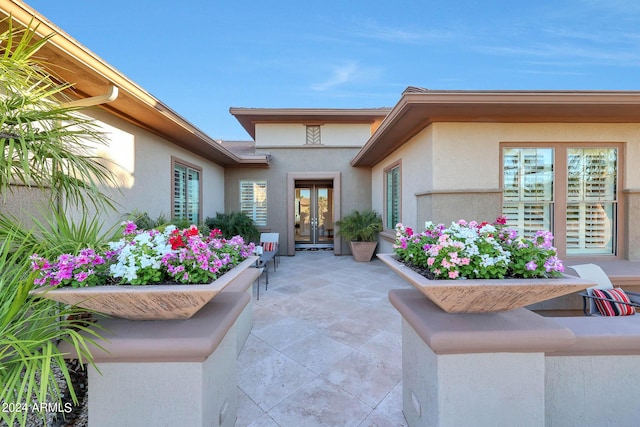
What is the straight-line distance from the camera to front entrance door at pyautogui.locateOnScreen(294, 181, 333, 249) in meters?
9.41

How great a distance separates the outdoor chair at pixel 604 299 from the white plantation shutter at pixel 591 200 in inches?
55.9

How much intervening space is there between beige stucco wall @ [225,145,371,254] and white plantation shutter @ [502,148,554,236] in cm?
444

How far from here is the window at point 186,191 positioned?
18.1 feet

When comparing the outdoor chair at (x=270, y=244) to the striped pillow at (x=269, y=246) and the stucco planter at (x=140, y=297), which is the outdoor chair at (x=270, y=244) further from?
the stucco planter at (x=140, y=297)

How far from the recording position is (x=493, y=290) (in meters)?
1.37

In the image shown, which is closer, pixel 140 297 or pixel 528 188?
pixel 140 297

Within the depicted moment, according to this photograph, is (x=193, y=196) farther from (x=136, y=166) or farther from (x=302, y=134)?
(x=302, y=134)

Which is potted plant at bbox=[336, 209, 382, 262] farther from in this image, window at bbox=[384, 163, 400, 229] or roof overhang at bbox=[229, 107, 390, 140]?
roof overhang at bbox=[229, 107, 390, 140]

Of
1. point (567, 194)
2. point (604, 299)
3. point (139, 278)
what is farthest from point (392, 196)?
point (139, 278)

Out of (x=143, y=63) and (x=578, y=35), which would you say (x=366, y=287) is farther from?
(x=143, y=63)

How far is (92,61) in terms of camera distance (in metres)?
2.61

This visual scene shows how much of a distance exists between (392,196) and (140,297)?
20.0 ft

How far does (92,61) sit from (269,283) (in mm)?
4260

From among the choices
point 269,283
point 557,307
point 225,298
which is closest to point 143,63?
point 269,283
